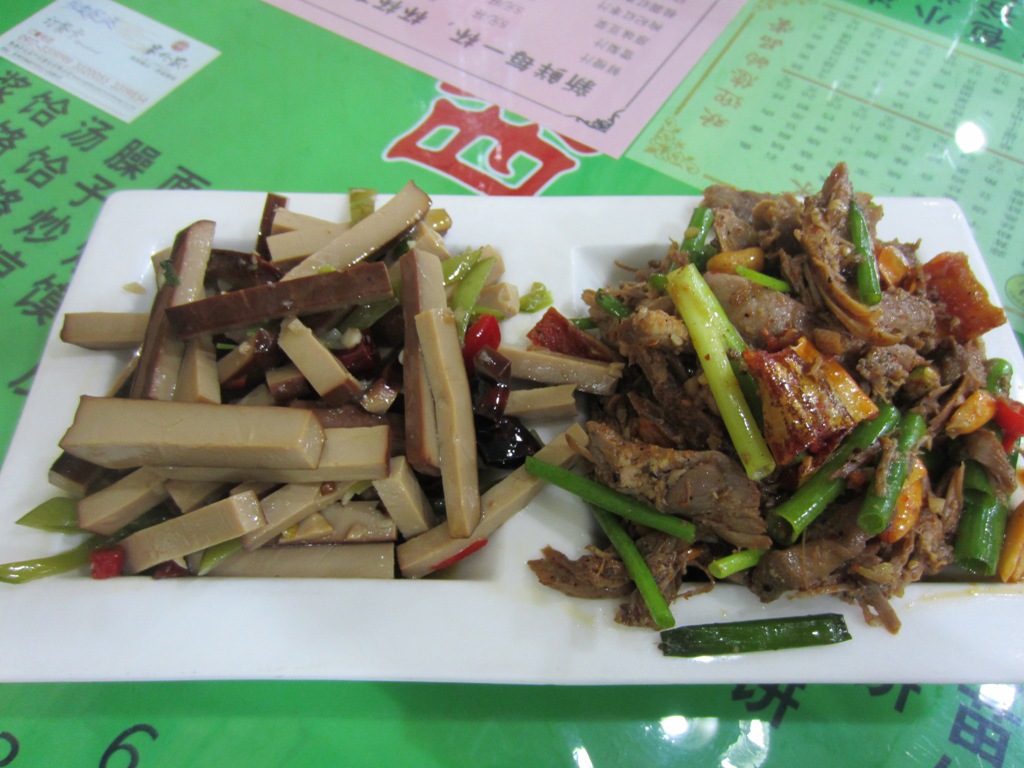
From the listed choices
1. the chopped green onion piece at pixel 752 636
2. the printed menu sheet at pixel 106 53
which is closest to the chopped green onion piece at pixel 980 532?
the chopped green onion piece at pixel 752 636

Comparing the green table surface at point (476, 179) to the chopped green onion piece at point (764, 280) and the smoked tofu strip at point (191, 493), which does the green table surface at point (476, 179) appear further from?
the chopped green onion piece at point (764, 280)

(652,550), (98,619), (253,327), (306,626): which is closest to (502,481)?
(652,550)

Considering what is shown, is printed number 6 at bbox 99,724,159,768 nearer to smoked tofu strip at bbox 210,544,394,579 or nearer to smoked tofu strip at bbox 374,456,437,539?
smoked tofu strip at bbox 210,544,394,579

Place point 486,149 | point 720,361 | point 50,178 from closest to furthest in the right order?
point 720,361
point 50,178
point 486,149

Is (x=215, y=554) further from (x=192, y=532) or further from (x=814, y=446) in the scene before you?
(x=814, y=446)

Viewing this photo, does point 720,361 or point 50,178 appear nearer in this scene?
point 720,361

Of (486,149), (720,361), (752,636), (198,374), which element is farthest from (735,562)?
(486,149)

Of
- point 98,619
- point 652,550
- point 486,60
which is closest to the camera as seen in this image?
point 98,619

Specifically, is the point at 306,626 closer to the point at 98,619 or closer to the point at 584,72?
the point at 98,619
